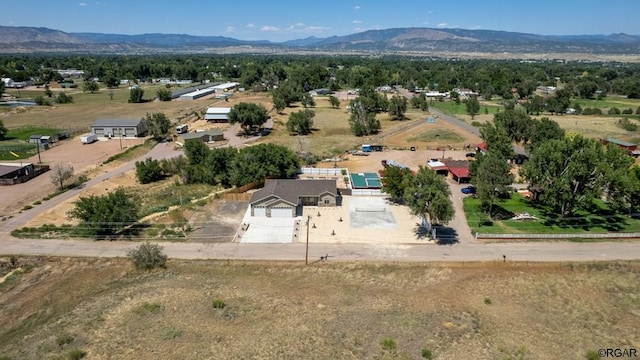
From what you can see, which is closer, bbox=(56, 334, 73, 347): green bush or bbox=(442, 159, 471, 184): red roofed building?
bbox=(56, 334, 73, 347): green bush

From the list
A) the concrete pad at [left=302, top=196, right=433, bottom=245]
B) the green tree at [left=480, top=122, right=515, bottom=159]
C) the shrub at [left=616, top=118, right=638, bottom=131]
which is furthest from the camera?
the shrub at [left=616, top=118, right=638, bottom=131]

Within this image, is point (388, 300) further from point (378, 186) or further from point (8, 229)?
point (8, 229)

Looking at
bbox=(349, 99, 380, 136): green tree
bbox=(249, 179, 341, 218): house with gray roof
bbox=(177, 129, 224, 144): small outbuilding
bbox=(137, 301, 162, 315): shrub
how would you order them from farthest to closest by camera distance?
1. bbox=(349, 99, 380, 136): green tree
2. bbox=(177, 129, 224, 144): small outbuilding
3. bbox=(249, 179, 341, 218): house with gray roof
4. bbox=(137, 301, 162, 315): shrub

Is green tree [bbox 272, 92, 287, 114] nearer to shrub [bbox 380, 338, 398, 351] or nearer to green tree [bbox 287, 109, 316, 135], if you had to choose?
green tree [bbox 287, 109, 316, 135]

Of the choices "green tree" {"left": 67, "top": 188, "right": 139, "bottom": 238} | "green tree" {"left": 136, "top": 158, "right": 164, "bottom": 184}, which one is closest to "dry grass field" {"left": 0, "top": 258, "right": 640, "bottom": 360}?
Result: "green tree" {"left": 67, "top": 188, "right": 139, "bottom": 238}

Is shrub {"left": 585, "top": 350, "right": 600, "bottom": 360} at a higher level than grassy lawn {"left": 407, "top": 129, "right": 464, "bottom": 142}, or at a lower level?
lower

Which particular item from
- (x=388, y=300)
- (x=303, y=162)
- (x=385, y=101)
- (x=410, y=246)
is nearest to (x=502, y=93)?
(x=385, y=101)
